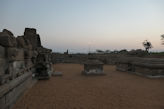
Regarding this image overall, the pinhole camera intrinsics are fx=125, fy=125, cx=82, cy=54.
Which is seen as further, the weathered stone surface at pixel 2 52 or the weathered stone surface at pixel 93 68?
the weathered stone surface at pixel 93 68

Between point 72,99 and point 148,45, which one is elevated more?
point 148,45

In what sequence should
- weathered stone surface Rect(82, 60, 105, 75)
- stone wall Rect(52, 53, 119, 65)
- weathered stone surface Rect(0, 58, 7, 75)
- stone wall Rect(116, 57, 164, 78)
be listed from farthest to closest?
stone wall Rect(52, 53, 119, 65), weathered stone surface Rect(82, 60, 105, 75), stone wall Rect(116, 57, 164, 78), weathered stone surface Rect(0, 58, 7, 75)

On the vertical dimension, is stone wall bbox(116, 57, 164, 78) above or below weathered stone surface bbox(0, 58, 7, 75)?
below

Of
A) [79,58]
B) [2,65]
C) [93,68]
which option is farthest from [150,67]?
[79,58]

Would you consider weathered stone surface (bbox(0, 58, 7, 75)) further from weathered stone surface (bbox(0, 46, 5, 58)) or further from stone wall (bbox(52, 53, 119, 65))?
stone wall (bbox(52, 53, 119, 65))

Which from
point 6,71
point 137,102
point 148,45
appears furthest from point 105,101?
point 148,45

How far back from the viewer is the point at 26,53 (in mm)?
5379

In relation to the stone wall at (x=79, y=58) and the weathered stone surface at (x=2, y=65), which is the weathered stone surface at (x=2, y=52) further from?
the stone wall at (x=79, y=58)

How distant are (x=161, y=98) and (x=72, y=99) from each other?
3.11 m

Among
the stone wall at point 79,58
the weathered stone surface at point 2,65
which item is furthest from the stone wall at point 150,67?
the stone wall at point 79,58

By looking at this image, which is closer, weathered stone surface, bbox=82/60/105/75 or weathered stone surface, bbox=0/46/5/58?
weathered stone surface, bbox=0/46/5/58

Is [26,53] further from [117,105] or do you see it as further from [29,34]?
[117,105]

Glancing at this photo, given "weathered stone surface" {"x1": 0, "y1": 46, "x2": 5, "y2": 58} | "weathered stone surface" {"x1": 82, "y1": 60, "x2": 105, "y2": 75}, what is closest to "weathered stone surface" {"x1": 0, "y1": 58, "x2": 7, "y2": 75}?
"weathered stone surface" {"x1": 0, "y1": 46, "x2": 5, "y2": 58}

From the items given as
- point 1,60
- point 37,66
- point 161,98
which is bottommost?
point 161,98
